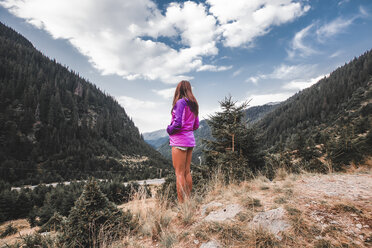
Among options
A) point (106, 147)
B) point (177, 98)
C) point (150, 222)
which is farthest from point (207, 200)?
point (106, 147)

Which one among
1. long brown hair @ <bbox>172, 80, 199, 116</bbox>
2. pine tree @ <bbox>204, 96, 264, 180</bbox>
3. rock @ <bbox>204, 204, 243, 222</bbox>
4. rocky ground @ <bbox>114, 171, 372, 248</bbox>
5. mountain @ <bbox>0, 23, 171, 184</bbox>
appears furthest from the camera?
mountain @ <bbox>0, 23, 171, 184</bbox>

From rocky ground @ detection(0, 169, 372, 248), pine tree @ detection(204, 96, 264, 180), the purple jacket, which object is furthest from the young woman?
pine tree @ detection(204, 96, 264, 180)

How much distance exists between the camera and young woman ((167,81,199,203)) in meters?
2.83

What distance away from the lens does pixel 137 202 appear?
3.05 metres

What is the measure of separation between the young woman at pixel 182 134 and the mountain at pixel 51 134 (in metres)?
55.3

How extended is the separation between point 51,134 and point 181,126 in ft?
305

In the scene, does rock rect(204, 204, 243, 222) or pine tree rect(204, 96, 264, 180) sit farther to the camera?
pine tree rect(204, 96, 264, 180)

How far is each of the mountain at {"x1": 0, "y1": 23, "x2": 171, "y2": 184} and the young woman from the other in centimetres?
5534

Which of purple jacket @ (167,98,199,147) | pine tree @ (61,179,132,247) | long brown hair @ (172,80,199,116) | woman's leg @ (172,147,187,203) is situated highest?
long brown hair @ (172,80,199,116)

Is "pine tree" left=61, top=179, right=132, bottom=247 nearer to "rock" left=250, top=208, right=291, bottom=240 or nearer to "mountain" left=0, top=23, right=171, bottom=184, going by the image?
"rock" left=250, top=208, right=291, bottom=240

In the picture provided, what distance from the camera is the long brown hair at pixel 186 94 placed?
119 inches

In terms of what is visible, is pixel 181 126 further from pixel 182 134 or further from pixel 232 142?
pixel 232 142

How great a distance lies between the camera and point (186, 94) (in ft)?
10.0

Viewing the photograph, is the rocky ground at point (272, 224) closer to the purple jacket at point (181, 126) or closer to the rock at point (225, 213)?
the rock at point (225, 213)
